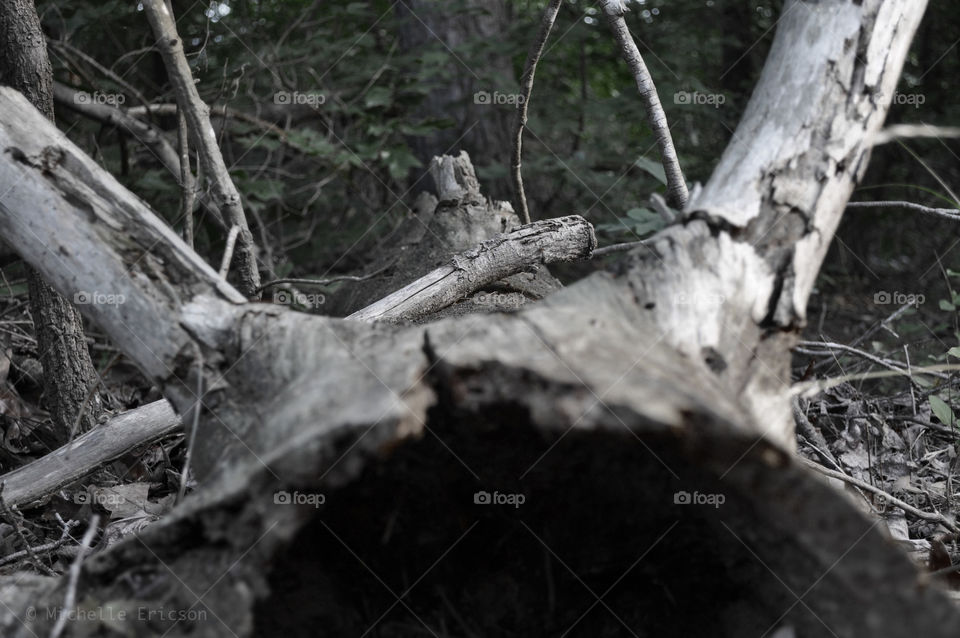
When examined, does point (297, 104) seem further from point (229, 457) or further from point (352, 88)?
point (229, 457)

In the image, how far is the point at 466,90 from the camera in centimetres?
559

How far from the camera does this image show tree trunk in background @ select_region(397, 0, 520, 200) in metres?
5.36

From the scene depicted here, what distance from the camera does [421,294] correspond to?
8.75 feet

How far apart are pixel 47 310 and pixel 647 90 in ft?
7.31

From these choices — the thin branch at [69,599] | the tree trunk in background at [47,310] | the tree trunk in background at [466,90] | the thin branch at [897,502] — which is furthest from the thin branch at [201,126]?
the tree trunk in background at [466,90]

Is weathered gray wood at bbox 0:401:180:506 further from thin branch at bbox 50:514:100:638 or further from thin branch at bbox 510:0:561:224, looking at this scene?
thin branch at bbox 510:0:561:224

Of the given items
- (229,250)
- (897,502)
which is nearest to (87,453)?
(229,250)

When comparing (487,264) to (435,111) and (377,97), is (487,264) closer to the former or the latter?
(377,97)

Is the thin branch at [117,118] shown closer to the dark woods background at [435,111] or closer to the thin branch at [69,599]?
the dark woods background at [435,111]

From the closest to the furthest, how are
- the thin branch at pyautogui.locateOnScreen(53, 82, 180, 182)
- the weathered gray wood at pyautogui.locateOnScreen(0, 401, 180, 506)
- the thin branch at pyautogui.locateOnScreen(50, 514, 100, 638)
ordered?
the thin branch at pyautogui.locateOnScreen(50, 514, 100, 638)
the weathered gray wood at pyautogui.locateOnScreen(0, 401, 180, 506)
the thin branch at pyautogui.locateOnScreen(53, 82, 180, 182)

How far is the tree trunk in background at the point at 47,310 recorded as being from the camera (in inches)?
98.7

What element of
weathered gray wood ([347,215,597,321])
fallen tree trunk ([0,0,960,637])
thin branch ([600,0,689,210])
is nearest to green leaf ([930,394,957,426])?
thin branch ([600,0,689,210])

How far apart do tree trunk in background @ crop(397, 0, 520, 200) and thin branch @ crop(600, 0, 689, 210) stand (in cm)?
264

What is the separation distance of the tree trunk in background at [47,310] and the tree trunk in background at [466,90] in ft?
10.2
